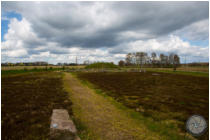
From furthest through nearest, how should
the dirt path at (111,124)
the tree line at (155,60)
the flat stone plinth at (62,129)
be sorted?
the tree line at (155,60) < the dirt path at (111,124) < the flat stone plinth at (62,129)

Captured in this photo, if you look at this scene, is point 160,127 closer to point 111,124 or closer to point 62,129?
point 111,124

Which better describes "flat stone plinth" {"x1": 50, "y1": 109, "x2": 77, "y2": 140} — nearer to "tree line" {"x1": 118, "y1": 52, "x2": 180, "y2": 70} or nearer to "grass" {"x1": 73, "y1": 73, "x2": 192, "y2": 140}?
"grass" {"x1": 73, "y1": 73, "x2": 192, "y2": 140}

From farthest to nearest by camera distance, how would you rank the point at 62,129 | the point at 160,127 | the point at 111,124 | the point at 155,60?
the point at 155,60, the point at 111,124, the point at 160,127, the point at 62,129

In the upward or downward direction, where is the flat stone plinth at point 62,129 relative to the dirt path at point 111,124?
upward

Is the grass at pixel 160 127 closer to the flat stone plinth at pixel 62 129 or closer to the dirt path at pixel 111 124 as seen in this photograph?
the dirt path at pixel 111 124

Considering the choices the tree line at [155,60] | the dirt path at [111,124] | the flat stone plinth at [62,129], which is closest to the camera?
the flat stone plinth at [62,129]

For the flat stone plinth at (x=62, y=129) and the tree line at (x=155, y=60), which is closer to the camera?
the flat stone plinth at (x=62, y=129)

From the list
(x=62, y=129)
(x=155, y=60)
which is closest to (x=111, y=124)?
(x=62, y=129)

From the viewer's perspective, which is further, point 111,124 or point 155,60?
point 155,60

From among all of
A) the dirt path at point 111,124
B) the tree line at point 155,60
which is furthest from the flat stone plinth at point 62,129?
the tree line at point 155,60

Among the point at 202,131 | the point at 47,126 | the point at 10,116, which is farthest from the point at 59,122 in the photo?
the point at 202,131

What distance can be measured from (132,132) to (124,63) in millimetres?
124053

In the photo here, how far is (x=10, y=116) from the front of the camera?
6.40 m

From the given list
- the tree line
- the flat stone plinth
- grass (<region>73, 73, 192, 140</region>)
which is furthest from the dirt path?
the tree line
